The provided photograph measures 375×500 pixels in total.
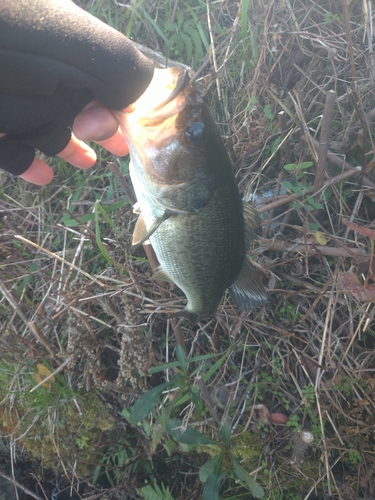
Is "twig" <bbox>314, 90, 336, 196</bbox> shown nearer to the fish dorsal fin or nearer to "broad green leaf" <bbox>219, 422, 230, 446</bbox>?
the fish dorsal fin

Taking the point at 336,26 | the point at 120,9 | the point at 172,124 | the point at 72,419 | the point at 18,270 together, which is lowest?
the point at 72,419

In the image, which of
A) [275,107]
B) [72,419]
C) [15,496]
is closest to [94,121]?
[275,107]

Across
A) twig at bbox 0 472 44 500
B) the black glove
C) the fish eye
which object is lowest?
twig at bbox 0 472 44 500

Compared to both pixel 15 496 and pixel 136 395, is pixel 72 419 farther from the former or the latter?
pixel 15 496

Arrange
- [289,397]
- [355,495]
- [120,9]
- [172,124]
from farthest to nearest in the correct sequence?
[120,9]
[289,397]
[355,495]
[172,124]

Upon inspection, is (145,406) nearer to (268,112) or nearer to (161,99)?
(161,99)

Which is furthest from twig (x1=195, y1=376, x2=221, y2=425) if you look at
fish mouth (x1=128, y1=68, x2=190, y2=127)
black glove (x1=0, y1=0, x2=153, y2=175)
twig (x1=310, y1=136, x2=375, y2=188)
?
twig (x1=310, y1=136, x2=375, y2=188)

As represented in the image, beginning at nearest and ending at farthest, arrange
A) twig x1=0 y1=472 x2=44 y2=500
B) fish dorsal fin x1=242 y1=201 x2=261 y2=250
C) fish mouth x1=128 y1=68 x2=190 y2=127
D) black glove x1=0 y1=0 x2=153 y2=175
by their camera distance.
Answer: black glove x1=0 y1=0 x2=153 y2=175 → fish mouth x1=128 y1=68 x2=190 y2=127 → fish dorsal fin x1=242 y1=201 x2=261 y2=250 → twig x1=0 y1=472 x2=44 y2=500

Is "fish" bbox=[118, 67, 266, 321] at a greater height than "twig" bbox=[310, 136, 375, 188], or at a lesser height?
greater
